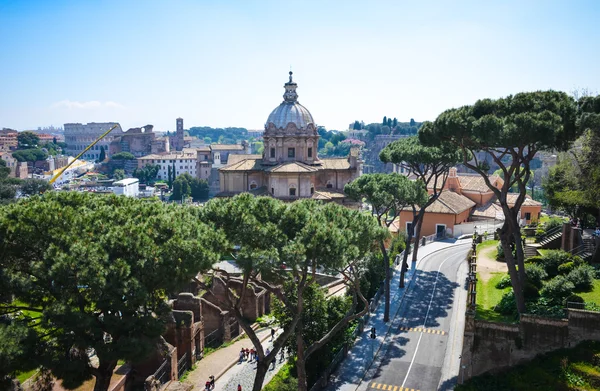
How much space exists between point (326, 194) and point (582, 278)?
28100mm

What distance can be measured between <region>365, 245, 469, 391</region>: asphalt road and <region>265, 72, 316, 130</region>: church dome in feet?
71.0

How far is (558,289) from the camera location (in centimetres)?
1911

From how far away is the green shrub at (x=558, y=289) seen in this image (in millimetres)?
18828

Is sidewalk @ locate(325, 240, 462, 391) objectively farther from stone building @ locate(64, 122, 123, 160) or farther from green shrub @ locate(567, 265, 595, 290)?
stone building @ locate(64, 122, 123, 160)

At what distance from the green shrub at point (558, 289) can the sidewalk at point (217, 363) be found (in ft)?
45.6

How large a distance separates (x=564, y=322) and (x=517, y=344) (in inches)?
72.4

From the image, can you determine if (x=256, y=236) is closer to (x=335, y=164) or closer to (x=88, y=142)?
(x=335, y=164)

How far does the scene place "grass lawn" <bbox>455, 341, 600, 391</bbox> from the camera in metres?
15.0

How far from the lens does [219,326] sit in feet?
88.2

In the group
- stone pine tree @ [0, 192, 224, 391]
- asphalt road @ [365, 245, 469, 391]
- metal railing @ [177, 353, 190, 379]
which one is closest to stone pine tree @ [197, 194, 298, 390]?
stone pine tree @ [0, 192, 224, 391]

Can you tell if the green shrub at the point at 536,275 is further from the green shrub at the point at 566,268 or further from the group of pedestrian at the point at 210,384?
the group of pedestrian at the point at 210,384

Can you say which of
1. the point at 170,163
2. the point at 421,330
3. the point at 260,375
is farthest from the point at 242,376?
the point at 170,163

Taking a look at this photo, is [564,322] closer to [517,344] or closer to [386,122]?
[517,344]

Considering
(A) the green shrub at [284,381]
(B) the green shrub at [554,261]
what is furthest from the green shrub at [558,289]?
(A) the green shrub at [284,381]
